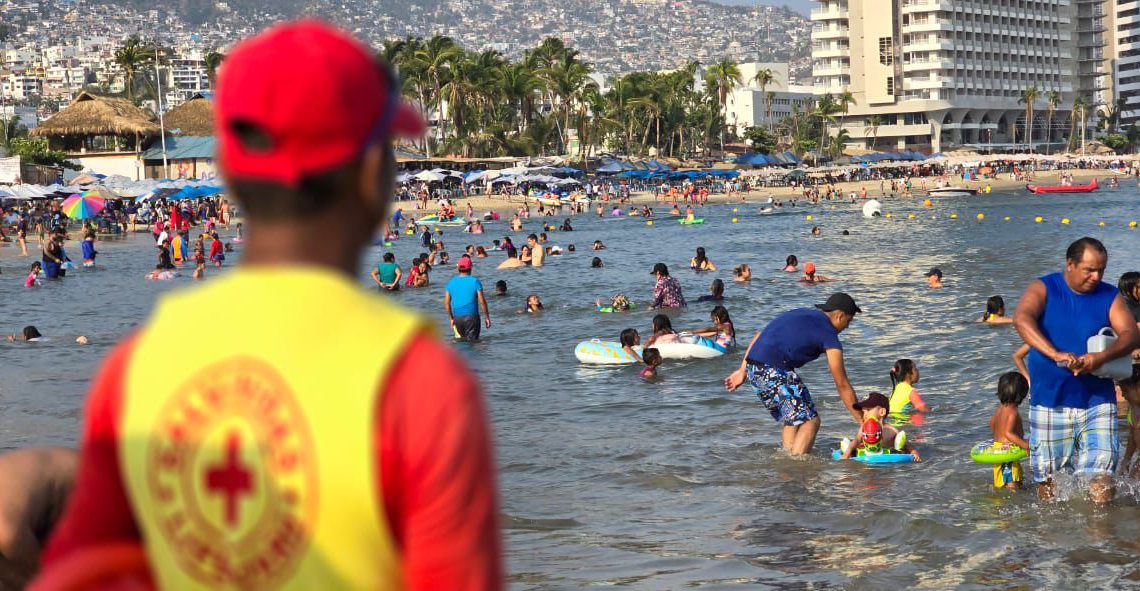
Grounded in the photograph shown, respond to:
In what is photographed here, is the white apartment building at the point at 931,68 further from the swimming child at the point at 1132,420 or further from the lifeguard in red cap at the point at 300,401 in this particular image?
the lifeguard in red cap at the point at 300,401

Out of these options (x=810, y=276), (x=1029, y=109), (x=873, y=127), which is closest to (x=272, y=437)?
(x=810, y=276)

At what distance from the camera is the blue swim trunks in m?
9.55

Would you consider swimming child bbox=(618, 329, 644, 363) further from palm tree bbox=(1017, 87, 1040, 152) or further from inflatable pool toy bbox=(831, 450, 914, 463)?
palm tree bbox=(1017, 87, 1040, 152)

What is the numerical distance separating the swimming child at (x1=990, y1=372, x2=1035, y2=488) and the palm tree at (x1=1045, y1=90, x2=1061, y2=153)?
143 metres

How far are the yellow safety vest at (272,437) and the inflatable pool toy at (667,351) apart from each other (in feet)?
45.7

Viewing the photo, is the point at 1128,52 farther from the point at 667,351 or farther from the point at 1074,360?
the point at 1074,360

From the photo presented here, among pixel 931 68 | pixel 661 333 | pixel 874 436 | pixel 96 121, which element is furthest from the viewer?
pixel 931 68

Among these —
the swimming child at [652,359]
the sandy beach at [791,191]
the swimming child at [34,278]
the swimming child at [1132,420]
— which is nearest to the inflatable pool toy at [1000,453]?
the swimming child at [1132,420]

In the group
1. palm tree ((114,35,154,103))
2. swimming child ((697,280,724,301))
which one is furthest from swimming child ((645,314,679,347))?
palm tree ((114,35,154,103))

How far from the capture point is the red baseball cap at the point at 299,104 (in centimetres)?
156

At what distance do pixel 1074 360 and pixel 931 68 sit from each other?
441ft

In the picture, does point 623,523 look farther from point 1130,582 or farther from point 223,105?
point 223,105

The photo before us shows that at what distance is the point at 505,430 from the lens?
12.0 metres

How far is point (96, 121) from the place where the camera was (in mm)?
68750
